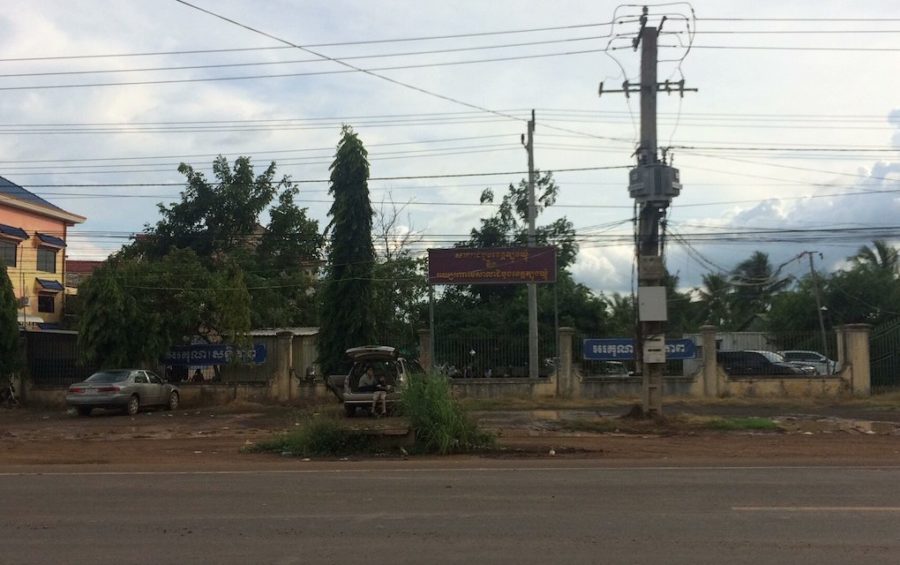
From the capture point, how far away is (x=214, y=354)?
28.0 meters

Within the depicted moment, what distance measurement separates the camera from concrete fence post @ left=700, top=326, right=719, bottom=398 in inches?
1004

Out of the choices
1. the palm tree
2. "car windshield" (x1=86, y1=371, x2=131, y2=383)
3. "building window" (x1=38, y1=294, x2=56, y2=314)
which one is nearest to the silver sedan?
"car windshield" (x1=86, y1=371, x2=131, y2=383)

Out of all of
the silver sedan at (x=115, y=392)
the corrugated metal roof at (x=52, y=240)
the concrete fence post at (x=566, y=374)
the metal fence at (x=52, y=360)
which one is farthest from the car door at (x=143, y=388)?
the corrugated metal roof at (x=52, y=240)

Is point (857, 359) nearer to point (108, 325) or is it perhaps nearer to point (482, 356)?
point (482, 356)

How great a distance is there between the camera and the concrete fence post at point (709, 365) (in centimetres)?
2550

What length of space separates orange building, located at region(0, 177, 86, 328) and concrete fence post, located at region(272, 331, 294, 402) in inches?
663

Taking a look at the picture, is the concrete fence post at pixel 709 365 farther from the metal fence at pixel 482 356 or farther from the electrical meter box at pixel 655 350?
the electrical meter box at pixel 655 350

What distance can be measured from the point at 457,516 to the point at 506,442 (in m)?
7.58

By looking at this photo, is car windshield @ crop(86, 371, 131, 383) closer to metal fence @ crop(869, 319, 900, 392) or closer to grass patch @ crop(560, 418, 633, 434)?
grass patch @ crop(560, 418, 633, 434)

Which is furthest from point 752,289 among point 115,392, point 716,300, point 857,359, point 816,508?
point 816,508

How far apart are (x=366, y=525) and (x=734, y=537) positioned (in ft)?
11.0

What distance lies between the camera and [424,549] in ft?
22.1

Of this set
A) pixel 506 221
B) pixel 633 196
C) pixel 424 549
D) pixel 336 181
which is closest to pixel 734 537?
pixel 424 549

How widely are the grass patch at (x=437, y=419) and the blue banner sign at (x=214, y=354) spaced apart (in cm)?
1470
